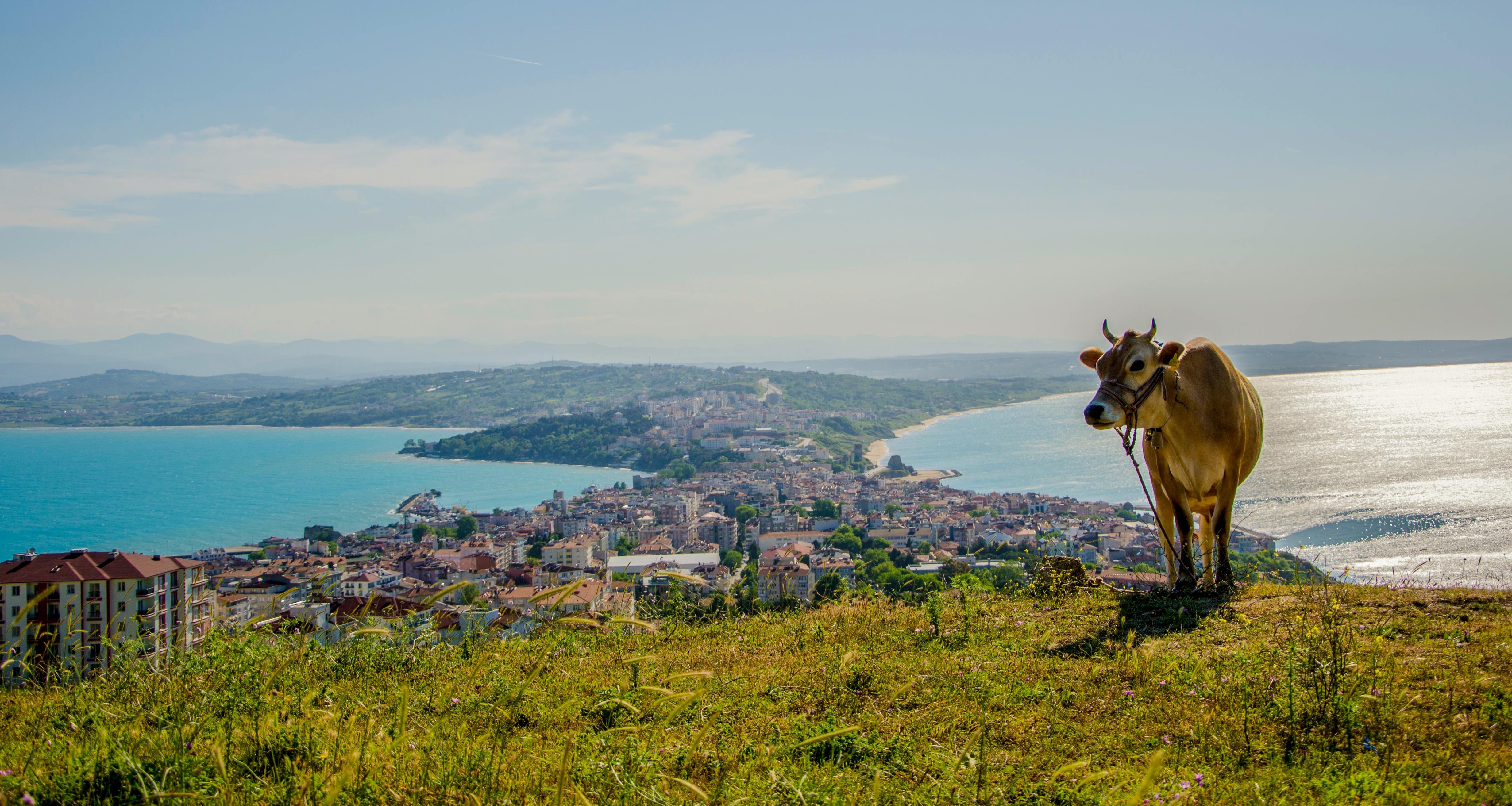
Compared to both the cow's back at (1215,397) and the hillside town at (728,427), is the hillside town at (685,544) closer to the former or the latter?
the cow's back at (1215,397)

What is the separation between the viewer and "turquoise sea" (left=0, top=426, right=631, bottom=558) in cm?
4684

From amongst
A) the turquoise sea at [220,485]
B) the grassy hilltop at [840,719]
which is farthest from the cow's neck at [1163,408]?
the turquoise sea at [220,485]

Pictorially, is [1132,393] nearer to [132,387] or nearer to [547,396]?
[547,396]

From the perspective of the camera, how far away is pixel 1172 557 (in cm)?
495

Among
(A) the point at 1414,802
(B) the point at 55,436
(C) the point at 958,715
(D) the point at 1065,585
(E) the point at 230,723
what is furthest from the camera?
(B) the point at 55,436

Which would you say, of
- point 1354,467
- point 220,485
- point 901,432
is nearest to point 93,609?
point 1354,467

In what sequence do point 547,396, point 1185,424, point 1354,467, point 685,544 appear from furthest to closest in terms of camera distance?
point 547,396 < point 1354,467 < point 685,544 < point 1185,424

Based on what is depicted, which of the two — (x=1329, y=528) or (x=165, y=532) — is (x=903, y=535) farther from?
(x=165, y=532)

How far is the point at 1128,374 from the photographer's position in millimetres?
4285

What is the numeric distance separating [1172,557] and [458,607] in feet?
13.6

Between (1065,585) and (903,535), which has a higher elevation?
(1065,585)

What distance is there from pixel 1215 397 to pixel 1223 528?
0.79 metres

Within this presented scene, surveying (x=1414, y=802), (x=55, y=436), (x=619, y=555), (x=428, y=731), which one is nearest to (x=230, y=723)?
(x=428, y=731)

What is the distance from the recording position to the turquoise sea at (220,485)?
46844mm
